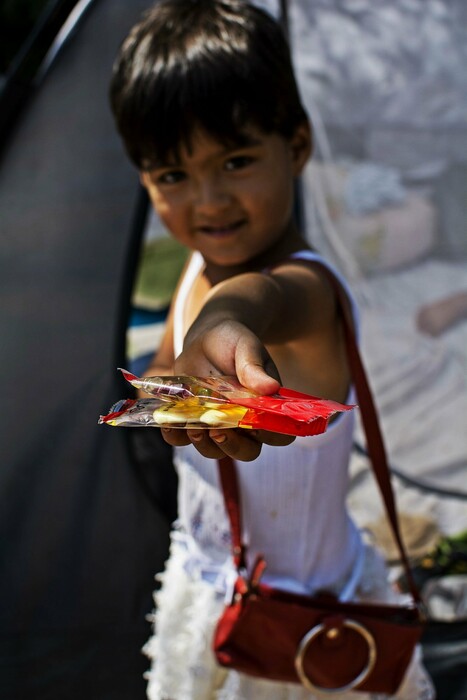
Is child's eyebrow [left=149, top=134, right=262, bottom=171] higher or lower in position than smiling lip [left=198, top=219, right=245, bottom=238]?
higher

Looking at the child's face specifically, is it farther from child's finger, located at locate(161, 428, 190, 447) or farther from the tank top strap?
child's finger, located at locate(161, 428, 190, 447)

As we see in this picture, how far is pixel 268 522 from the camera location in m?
0.90

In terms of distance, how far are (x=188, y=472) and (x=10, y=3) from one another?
13.5ft

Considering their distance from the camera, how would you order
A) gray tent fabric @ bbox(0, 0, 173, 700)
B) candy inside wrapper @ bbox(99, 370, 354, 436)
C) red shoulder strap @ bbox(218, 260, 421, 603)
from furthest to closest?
gray tent fabric @ bbox(0, 0, 173, 700), red shoulder strap @ bbox(218, 260, 421, 603), candy inside wrapper @ bbox(99, 370, 354, 436)

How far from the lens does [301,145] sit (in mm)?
969

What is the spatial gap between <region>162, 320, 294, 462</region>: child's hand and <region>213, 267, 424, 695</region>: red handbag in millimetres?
324

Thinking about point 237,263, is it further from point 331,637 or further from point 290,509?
point 331,637

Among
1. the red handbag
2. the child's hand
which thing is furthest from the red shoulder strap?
the child's hand

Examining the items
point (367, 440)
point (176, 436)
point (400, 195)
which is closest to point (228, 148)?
point (367, 440)

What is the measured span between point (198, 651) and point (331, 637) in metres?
0.15

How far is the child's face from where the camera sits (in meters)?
0.86

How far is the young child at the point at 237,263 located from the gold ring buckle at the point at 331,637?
0.04 metres

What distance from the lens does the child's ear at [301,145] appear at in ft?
3.14

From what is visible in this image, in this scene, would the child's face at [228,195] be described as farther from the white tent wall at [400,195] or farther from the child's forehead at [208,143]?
the white tent wall at [400,195]
